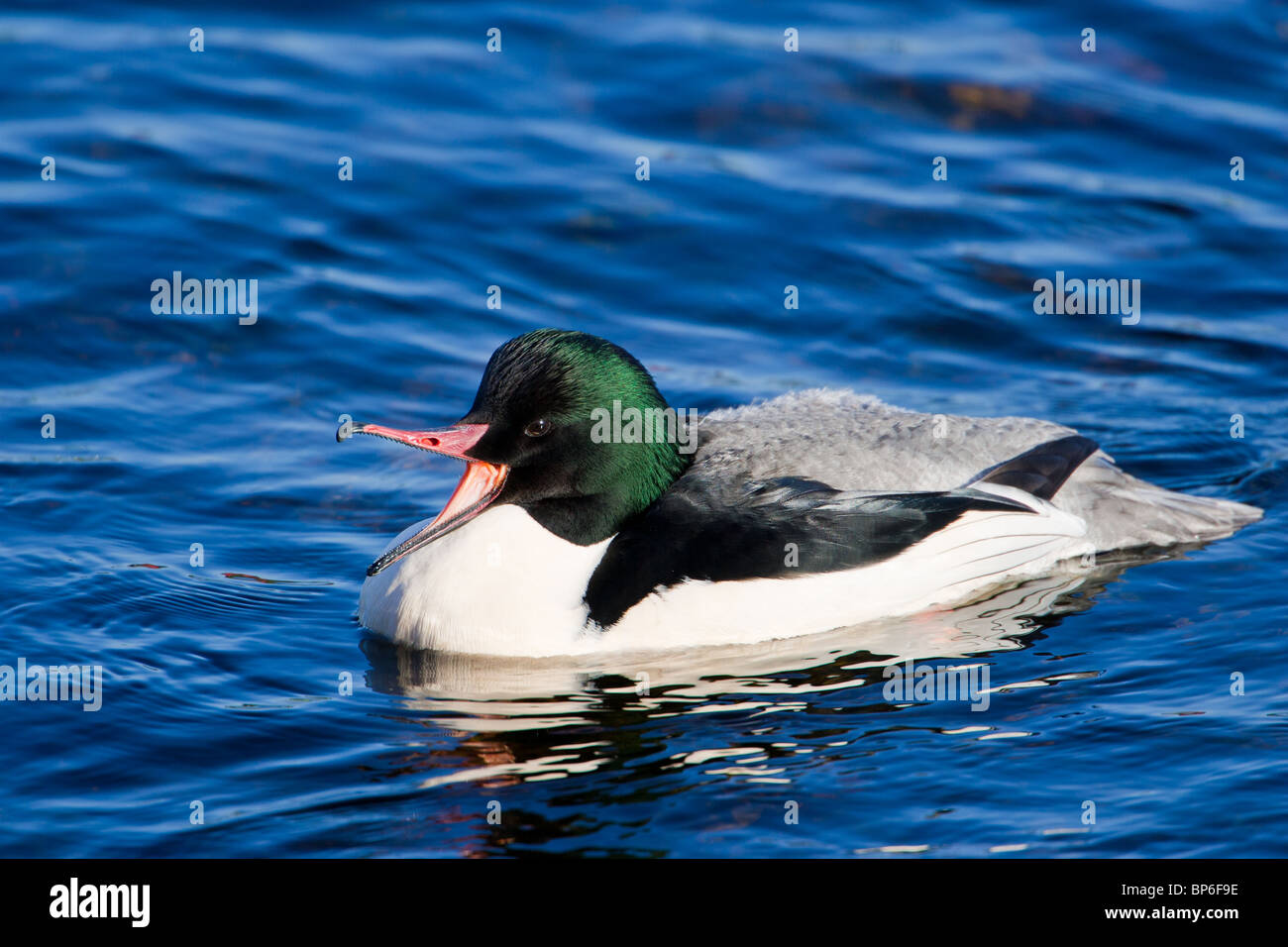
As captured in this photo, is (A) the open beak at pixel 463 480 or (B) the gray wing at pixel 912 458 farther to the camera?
(B) the gray wing at pixel 912 458

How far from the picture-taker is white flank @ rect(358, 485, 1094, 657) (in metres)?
8.08

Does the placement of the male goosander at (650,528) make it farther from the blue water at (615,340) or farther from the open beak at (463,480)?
the blue water at (615,340)

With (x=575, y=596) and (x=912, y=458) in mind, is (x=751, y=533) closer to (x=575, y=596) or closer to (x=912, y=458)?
(x=575, y=596)

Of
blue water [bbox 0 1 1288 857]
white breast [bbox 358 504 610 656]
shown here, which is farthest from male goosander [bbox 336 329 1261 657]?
blue water [bbox 0 1 1288 857]

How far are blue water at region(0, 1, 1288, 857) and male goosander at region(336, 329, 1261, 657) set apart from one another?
24 cm

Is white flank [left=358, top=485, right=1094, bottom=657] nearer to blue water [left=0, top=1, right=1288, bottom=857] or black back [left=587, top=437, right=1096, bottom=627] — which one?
black back [left=587, top=437, right=1096, bottom=627]

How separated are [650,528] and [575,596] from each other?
1.69 ft

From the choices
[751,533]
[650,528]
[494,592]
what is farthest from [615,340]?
[751,533]

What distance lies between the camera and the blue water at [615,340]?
689 cm

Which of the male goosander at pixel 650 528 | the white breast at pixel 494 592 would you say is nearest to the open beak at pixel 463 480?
the male goosander at pixel 650 528

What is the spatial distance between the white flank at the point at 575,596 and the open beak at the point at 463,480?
0.61ft

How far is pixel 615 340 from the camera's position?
12375 mm
